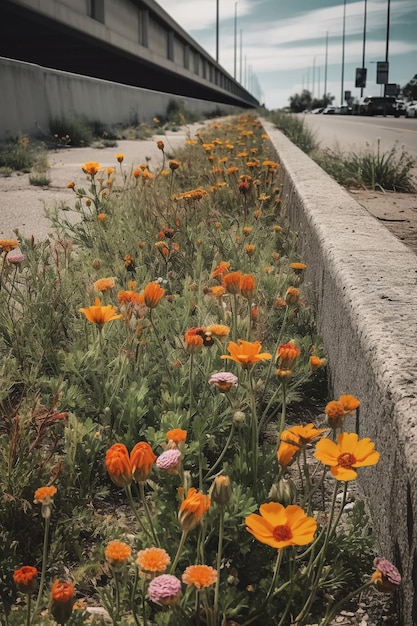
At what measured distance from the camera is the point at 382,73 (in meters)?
70.4

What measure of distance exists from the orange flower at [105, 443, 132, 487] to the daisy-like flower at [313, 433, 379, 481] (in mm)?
329

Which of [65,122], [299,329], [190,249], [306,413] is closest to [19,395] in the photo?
[306,413]

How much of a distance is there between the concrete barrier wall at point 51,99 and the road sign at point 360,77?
230ft

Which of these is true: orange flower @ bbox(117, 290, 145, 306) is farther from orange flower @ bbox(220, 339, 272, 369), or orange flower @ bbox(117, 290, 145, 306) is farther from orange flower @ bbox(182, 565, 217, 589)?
orange flower @ bbox(182, 565, 217, 589)

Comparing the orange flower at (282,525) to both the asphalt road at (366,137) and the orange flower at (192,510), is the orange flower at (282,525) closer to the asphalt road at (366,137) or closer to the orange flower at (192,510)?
the orange flower at (192,510)

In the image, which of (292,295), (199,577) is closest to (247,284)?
(292,295)

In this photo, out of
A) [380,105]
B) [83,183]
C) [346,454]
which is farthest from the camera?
[380,105]

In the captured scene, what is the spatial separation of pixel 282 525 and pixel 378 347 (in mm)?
644

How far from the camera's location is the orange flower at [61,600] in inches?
40.2

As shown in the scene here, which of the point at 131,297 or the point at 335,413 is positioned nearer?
the point at 335,413

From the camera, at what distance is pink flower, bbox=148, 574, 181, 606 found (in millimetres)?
1026

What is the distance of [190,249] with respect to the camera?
380cm

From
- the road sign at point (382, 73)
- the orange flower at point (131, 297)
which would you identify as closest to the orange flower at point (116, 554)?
the orange flower at point (131, 297)

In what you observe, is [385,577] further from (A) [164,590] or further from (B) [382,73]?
(B) [382,73]
